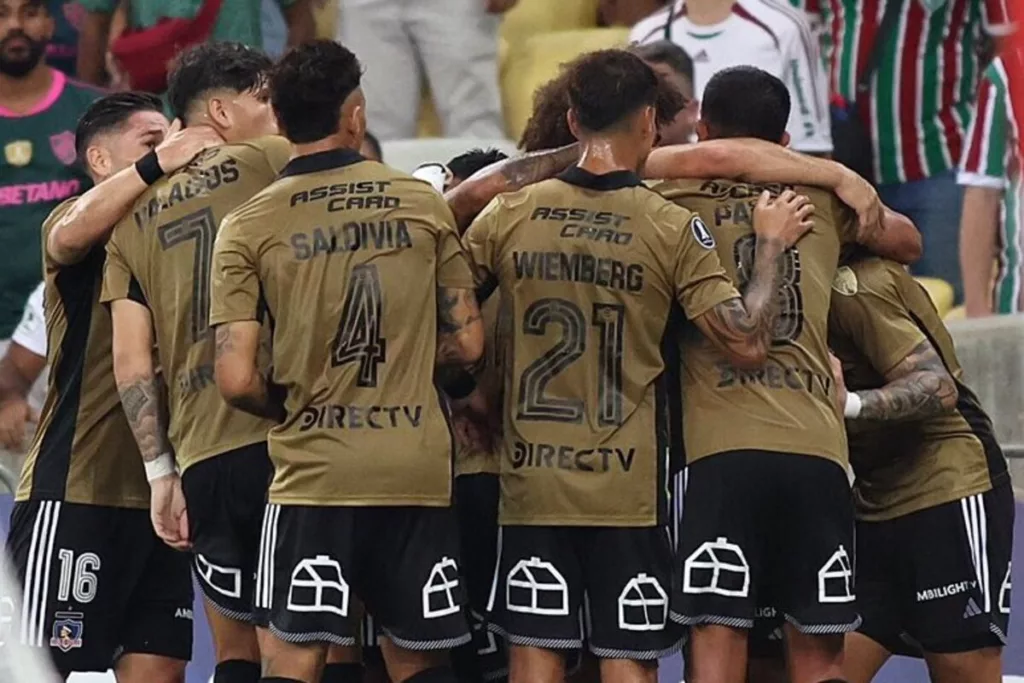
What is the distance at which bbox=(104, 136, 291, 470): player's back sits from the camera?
6953mm

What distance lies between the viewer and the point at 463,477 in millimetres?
7168

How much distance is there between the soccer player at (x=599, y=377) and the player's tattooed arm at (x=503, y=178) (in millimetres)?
256

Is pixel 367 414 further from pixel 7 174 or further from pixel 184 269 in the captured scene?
pixel 7 174

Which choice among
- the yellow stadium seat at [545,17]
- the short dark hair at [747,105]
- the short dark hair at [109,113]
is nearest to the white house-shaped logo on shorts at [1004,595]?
the short dark hair at [747,105]

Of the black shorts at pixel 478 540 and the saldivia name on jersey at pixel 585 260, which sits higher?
the saldivia name on jersey at pixel 585 260

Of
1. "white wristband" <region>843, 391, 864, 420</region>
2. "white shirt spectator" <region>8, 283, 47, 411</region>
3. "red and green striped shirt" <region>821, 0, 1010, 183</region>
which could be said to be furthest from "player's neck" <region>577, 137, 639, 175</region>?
"red and green striped shirt" <region>821, 0, 1010, 183</region>

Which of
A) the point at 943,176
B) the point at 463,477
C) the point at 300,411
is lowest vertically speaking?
the point at 943,176

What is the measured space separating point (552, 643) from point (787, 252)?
4.23 feet

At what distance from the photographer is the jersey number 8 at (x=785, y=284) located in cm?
685

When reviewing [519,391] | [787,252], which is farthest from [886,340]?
[519,391]

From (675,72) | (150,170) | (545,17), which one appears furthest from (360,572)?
(545,17)

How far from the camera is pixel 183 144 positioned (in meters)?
7.09

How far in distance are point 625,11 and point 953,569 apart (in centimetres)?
456

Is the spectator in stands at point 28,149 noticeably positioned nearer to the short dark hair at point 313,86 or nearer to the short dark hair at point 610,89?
the short dark hair at point 313,86
